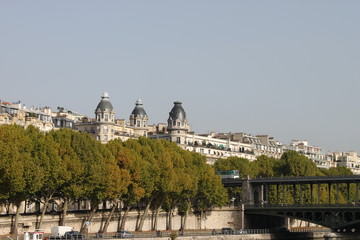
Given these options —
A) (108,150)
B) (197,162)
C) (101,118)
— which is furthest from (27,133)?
(101,118)

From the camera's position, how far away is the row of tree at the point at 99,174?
89562mm

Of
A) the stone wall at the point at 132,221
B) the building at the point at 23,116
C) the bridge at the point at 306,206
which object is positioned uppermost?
the building at the point at 23,116

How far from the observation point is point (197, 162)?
12875 cm

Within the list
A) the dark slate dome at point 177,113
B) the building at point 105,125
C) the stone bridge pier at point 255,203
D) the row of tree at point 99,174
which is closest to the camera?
the row of tree at point 99,174

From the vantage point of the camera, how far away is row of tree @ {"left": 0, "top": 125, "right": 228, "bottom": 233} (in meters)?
89.6

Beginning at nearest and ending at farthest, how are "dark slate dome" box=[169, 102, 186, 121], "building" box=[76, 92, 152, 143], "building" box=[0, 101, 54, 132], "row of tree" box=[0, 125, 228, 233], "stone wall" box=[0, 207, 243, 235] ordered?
"row of tree" box=[0, 125, 228, 233]
"stone wall" box=[0, 207, 243, 235]
"building" box=[0, 101, 54, 132]
"building" box=[76, 92, 152, 143]
"dark slate dome" box=[169, 102, 186, 121]

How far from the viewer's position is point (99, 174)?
98438 millimetres

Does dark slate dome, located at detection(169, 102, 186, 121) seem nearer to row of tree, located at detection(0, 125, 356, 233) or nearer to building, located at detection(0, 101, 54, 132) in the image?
building, located at detection(0, 101, 54, 132)

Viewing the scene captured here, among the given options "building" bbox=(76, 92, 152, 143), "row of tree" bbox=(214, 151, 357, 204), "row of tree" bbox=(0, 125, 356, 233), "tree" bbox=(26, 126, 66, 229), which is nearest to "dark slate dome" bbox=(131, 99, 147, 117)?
"building" bbox=(76, 92, 152, 143)

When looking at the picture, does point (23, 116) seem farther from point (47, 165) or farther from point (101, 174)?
point (47, 165)

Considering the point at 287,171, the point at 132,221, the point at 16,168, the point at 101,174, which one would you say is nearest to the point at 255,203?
the point at 287,171

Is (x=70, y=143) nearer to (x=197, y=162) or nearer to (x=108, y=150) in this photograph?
(x=108, y=150)

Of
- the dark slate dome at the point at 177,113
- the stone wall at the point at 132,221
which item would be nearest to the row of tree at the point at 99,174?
the stone wall at the point at 132,221

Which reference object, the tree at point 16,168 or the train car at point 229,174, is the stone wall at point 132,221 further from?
the train car at point 229,174
